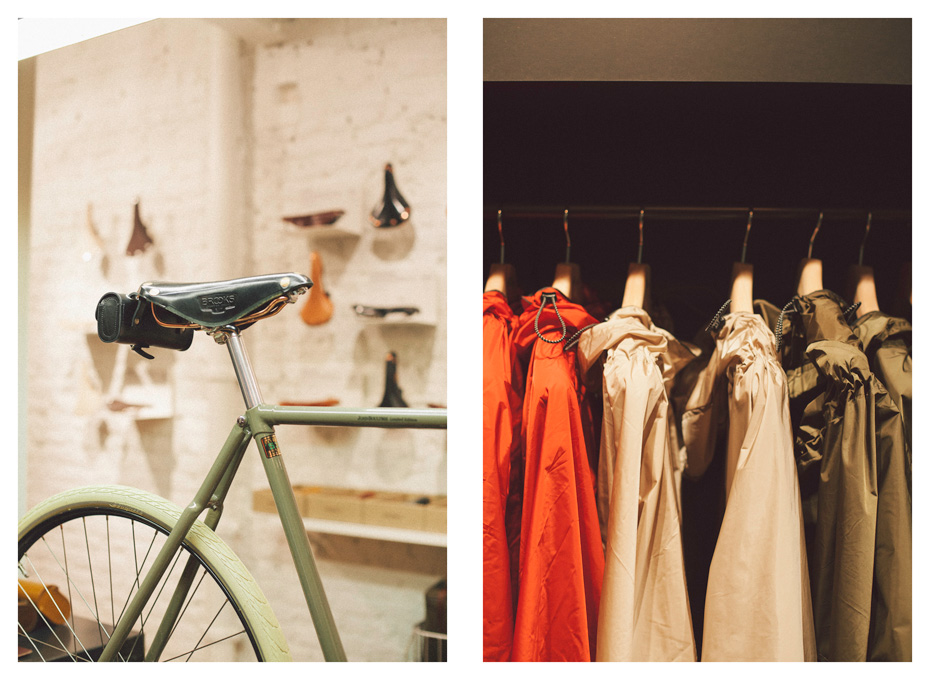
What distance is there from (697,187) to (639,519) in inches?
28.6

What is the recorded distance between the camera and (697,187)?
118 centimetres

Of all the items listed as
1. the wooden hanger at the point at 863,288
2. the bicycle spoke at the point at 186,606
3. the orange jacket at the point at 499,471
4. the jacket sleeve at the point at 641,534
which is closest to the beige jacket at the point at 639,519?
the jacket sleeve at the point at 641,534

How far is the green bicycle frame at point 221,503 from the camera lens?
0.78 metres

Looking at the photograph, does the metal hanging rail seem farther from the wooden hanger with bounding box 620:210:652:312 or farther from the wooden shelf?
the wooden shelf

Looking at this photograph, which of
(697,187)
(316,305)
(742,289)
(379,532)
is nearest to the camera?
(742,289)

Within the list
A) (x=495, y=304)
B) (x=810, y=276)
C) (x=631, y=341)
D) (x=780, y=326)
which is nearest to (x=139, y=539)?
(x=495, y=304)

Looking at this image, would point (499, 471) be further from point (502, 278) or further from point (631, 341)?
point (502, 278)

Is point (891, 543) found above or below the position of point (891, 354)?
below

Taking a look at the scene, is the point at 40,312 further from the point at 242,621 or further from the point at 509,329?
the point at 509,329

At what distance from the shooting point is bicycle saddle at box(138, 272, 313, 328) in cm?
76

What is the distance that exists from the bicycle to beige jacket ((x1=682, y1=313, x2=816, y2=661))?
422 millimetres

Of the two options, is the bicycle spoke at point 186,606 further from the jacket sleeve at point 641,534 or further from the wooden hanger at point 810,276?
the wooden hanger at point 810,276

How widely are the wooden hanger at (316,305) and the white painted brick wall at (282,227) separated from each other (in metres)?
0.03
